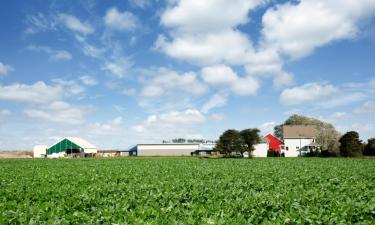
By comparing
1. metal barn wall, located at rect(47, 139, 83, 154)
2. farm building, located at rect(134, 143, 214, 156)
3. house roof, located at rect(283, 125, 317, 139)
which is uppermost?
house roof, located at rect(283, 125, 317, 139)

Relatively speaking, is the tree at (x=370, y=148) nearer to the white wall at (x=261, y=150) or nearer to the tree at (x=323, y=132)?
the tree at (x=323, y=132)

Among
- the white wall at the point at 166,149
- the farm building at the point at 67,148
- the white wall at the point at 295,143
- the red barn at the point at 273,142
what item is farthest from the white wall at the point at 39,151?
the white wall at the point at 295,143

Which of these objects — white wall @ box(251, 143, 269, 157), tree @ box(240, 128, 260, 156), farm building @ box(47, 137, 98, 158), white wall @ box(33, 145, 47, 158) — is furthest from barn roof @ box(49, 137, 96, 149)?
white wall @ box(251, 143, 269, 157)

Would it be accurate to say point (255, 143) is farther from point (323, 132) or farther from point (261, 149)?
point (323, 132)

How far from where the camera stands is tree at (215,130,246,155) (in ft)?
293

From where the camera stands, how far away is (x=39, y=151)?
103 meters

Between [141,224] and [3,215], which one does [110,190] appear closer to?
[3,215]

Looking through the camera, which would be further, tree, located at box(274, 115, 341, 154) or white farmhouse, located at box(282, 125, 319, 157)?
white farmhouse, located at box(282, 125, 319, 157)

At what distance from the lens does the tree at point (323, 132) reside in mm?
92344

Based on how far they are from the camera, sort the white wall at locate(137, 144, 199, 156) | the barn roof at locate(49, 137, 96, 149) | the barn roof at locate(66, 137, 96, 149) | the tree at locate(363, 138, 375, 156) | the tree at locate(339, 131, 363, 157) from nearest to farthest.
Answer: the tree at locate(339, 131, 363, 157), the tree at locate(363, 138, 375, 156), the barn roof at locate(49, 137, 96, 149), the barn roof at locate(66, 137, 96, 149), the white wall at locate(137, 144, 199, 156)

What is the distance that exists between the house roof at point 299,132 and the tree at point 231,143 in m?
26.1

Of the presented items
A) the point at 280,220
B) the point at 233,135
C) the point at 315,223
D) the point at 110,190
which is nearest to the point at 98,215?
the point at 280,220

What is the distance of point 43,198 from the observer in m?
14.1

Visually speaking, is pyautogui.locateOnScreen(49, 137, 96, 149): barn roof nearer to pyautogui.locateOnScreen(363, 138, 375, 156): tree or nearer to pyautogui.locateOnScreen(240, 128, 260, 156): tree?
pyautogui.locateOnScreen(240, 128, 260, 156): tree
